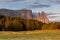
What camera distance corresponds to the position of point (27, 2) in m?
9.51

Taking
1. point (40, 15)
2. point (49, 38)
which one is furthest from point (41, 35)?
point (40, 15)

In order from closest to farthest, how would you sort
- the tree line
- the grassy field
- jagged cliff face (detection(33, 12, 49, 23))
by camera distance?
the grassy field, the tree line, jagged cliff face (detection(33, 12, 49, 23))

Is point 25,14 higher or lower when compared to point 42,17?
higher

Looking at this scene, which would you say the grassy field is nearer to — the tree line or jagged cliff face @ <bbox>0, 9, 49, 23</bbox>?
the tree line

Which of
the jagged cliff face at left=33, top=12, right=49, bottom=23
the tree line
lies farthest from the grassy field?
the jagged cliff face at left=33, top=12, right=49, bottom=23

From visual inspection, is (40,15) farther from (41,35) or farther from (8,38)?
(8,38)

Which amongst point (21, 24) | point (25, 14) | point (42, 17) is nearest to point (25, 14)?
point (25, 14)

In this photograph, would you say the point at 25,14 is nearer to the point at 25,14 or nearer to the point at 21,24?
the point at 25,14

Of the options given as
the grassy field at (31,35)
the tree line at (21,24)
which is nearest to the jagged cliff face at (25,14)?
the tree line at (21,24)

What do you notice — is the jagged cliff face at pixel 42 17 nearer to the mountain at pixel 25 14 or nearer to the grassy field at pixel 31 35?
the mountain at pixel 25 14

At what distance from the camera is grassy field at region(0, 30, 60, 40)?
879 centimetres

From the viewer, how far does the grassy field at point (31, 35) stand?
28.8 ft

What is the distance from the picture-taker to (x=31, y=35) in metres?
8.99

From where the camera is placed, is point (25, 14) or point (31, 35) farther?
point (25, 14)
